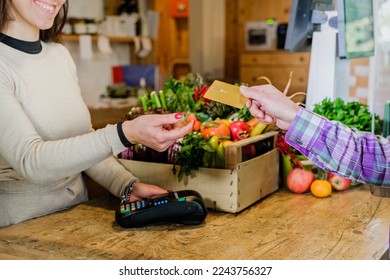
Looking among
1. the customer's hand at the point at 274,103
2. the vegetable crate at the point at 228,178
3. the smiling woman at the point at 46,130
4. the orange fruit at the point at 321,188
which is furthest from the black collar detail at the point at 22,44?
the orange fruit at the point at 321,188

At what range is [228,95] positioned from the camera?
109 centimetres

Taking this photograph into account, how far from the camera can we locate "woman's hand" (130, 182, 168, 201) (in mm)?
1242

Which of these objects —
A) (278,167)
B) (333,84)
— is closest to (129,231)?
(278,167)

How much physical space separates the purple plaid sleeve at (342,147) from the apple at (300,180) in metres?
0.44

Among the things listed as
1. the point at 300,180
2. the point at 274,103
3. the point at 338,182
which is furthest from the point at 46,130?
the point at 338,182

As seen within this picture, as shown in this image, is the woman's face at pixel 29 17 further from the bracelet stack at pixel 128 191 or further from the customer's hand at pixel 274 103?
the customer's hand at pixel 274 103

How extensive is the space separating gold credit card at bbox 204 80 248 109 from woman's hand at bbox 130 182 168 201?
0.27 m

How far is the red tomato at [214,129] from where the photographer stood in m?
1.35

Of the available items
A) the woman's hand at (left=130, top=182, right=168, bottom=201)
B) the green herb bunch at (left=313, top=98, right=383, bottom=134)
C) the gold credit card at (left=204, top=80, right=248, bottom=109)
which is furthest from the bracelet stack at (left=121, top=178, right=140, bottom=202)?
the green herb bunch at (left=313, top=98, right=383, bottom=134)

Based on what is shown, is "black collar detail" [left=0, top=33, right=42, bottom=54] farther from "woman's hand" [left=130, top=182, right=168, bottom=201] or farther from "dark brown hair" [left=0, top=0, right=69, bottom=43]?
"woman's hand" [left=130, top=182, right=168, bottom=201]

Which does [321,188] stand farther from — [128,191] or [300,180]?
[128,191]

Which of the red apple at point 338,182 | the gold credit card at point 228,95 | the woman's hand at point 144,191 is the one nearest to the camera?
the gold credit card at point 228,95

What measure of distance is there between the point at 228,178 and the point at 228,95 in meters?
0.25

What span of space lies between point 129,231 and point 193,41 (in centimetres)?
456
